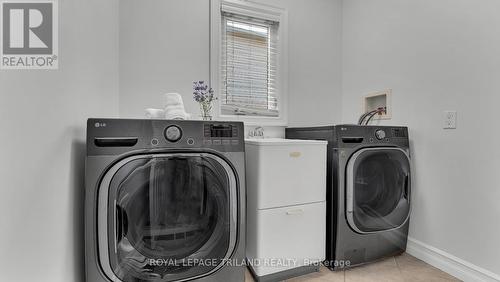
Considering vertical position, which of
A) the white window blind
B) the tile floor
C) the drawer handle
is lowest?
the tile floor

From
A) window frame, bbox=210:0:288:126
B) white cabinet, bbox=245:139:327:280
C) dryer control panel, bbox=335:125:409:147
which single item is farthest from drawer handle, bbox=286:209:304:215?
window frame, bbox=210:0:288:126

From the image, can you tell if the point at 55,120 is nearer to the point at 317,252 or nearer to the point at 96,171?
the point at 96,171

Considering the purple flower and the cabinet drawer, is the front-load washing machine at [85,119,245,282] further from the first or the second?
the purple flower

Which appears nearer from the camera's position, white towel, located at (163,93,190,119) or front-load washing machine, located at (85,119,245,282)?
front-load washing machine, located at (85,119,245,282)

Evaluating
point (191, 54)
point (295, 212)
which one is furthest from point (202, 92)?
point (295, 212)

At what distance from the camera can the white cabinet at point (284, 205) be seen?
1.38m

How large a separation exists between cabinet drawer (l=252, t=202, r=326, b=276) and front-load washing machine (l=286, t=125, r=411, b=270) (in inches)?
5.0

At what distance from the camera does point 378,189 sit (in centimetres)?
168

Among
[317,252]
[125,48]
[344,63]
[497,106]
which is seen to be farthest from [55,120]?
[344,63]

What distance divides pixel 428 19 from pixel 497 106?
797 mm

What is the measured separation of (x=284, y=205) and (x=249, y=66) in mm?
1381

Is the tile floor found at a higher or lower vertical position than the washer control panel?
lower

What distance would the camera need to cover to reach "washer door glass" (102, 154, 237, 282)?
1.05 m

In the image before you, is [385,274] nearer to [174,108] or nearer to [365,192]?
[365,192]
